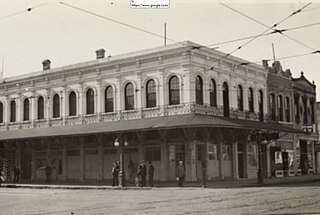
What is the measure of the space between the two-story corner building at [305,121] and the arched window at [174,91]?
12.9 m

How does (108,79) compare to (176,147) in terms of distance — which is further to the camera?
(108,79)

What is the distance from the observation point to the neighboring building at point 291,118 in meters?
34.0

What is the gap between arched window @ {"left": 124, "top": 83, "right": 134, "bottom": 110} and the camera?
94.2 ft

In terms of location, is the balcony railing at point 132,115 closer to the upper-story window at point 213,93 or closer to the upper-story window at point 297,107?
the upper-story window at point 213,93

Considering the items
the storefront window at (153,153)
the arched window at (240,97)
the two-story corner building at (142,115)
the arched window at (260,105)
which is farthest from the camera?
the arched window at (260,105)

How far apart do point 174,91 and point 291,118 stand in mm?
12503

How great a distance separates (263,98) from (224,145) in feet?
19.0

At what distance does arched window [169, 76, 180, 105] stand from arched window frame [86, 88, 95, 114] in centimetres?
562

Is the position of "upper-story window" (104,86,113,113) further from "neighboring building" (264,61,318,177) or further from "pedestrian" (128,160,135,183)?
"neighboring building" (264,61,318,177)

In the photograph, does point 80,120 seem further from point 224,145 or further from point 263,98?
point 263,98

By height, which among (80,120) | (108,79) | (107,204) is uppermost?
(108,79)

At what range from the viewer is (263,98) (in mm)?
32969

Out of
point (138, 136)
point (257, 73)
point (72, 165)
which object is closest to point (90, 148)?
point (72, 165)

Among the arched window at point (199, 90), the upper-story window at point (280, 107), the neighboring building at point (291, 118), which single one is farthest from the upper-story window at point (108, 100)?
the upper-story window at point (280, 107)
